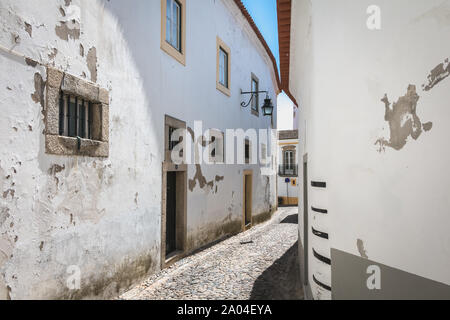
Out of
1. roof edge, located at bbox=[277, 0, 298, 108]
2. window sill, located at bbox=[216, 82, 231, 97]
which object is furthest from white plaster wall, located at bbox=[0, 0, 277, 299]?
roof edge, located at bbox=[277, 0, 298, 108]

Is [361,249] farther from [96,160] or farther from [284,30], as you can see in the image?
[284,30]

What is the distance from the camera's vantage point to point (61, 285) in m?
3.51

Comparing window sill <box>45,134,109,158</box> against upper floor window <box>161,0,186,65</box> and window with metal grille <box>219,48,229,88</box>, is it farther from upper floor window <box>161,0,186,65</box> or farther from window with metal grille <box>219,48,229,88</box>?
window with metal grille <box>219,48,229,88</box>

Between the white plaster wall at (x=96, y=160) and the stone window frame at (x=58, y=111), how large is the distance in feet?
0.32

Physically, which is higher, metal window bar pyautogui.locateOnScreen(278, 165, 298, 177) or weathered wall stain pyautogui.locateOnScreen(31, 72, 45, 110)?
weathered wall stain pyautogui.locateOnScreen(31, 72, 45, 110)

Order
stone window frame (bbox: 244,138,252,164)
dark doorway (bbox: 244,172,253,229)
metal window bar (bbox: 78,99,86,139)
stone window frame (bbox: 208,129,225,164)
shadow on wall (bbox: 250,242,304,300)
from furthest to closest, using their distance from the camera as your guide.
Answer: dark doorway (bbox: 244,172,253,229), stone window frame (bbox: 244,138,252,164), stone window frame (bbox: 208,129,225,164), shadow on wall (bbox: 250,242,304,300), metal window bar (bbox: 78,99,86,139)

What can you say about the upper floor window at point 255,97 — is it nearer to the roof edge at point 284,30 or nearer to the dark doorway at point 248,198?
the dark doorway at point 248,198

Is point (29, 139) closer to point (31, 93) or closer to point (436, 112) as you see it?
point (31, 93)

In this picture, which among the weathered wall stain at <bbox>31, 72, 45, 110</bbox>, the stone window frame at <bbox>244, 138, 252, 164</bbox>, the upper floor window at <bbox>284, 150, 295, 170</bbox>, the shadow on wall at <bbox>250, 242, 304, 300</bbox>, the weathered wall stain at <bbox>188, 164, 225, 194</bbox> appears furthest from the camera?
the upper floor window at <bbox>284, 150, 295, 170</bbox>

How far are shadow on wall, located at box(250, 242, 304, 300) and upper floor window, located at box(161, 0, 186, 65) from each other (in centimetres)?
450

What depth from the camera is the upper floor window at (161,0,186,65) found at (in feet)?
18.7
